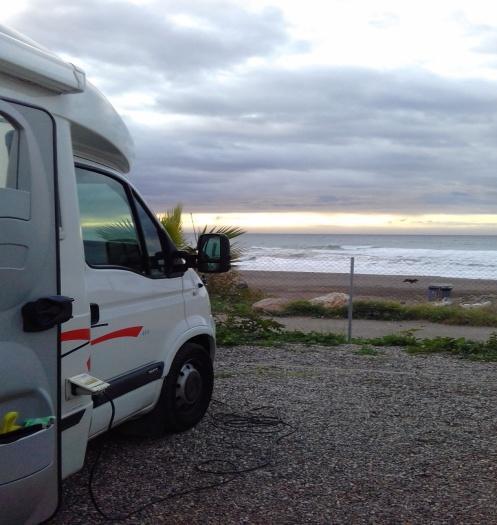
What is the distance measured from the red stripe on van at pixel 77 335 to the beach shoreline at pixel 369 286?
17.3 m

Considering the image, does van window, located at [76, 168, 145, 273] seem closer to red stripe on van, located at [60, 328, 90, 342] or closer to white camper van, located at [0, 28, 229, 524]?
white camper van, located at [0, 28, 229, 524]

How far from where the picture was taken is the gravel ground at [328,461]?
4.38 m

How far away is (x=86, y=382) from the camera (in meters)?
3.58

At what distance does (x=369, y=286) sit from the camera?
88.9 feet

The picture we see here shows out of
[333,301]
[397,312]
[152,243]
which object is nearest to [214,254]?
[152,243]

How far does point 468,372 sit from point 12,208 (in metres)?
7.52

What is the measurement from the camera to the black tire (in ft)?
17.6

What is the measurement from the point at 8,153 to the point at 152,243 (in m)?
2.15

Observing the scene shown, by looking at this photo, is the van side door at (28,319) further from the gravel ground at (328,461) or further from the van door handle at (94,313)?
the gravel ground at (328,461)

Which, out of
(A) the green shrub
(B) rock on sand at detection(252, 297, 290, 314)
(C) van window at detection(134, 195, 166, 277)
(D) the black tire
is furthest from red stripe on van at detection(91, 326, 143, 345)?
(A) the green shrub

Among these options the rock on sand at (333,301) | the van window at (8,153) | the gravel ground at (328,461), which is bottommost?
the rock on sand at (333,301)

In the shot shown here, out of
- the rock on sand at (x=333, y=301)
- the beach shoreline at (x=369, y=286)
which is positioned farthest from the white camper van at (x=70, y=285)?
the beach shoreline at (x=369, y=286)

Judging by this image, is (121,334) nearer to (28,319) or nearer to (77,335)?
(77,335)

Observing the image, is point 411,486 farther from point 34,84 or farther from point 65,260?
point 34,84
